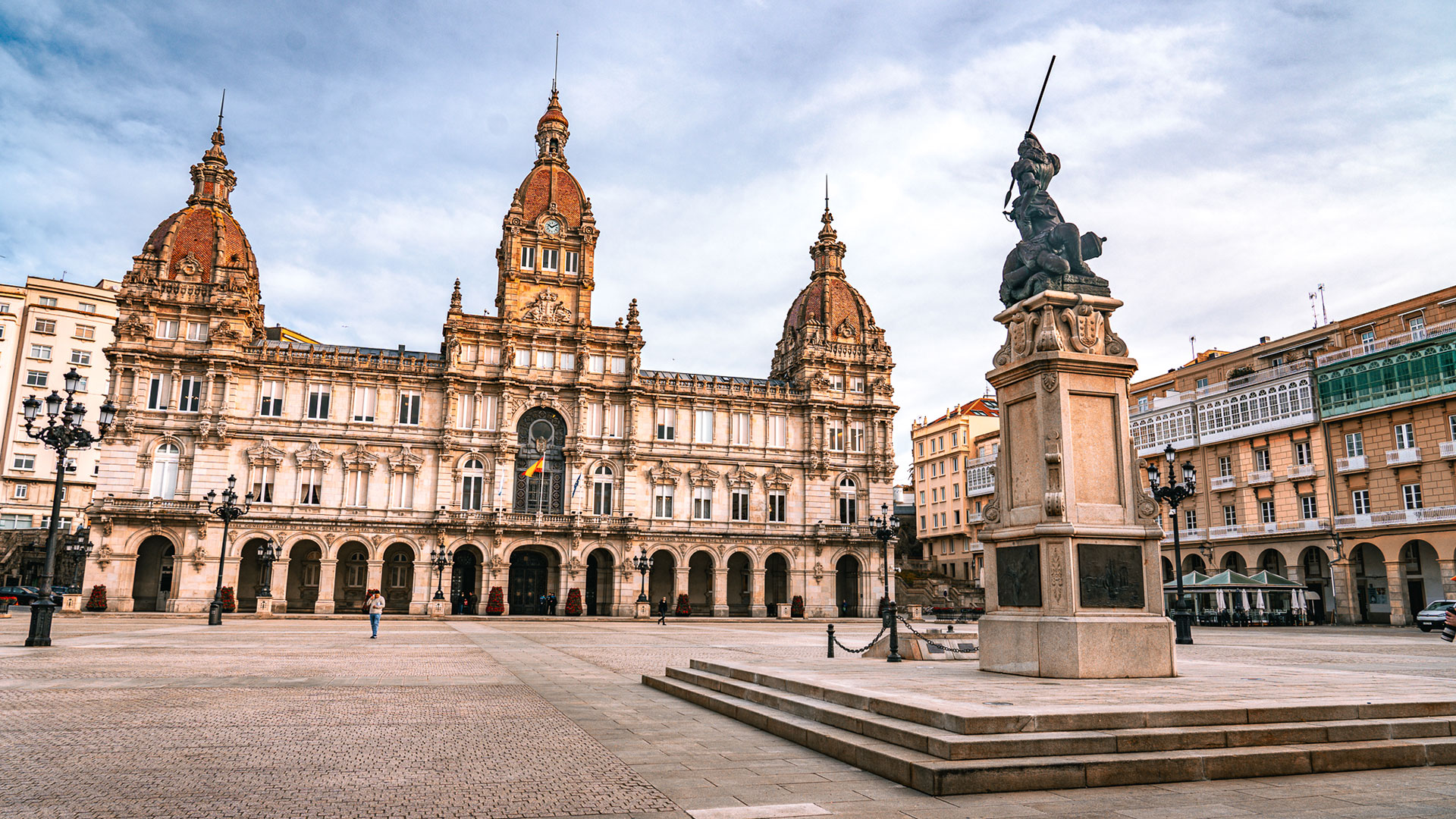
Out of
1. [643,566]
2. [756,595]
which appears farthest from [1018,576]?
[756,595]

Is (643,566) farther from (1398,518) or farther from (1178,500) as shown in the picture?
(1398,518)

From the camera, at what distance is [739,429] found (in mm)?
61750

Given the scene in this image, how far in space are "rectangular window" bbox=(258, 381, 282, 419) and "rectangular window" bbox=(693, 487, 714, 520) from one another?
996 inches

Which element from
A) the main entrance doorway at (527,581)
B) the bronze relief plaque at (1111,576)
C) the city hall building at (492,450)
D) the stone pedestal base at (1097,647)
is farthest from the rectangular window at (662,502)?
the bronze relief plaque at (1111,576)

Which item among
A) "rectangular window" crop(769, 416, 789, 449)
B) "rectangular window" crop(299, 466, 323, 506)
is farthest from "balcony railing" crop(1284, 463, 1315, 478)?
"rectangular window" crop(299, 466, 323, 506)

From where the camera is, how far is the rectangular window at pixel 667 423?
198ft

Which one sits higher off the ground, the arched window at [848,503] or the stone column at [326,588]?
the arched window at [848,503]

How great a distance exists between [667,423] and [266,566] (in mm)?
24800

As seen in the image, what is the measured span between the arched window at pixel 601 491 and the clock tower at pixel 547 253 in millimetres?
9536

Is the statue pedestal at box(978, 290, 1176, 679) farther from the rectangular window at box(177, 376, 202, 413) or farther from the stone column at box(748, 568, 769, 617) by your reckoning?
the rectangular window at box(177, 376, 202, 413)

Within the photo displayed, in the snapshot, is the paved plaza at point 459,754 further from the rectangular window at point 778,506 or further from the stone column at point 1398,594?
the rectangular window at point 778,506

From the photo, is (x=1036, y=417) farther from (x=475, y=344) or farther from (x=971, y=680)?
(x=475, y=344)

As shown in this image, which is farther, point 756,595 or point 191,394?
point 756,595

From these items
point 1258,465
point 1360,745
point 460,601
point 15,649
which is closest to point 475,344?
point 460,601
